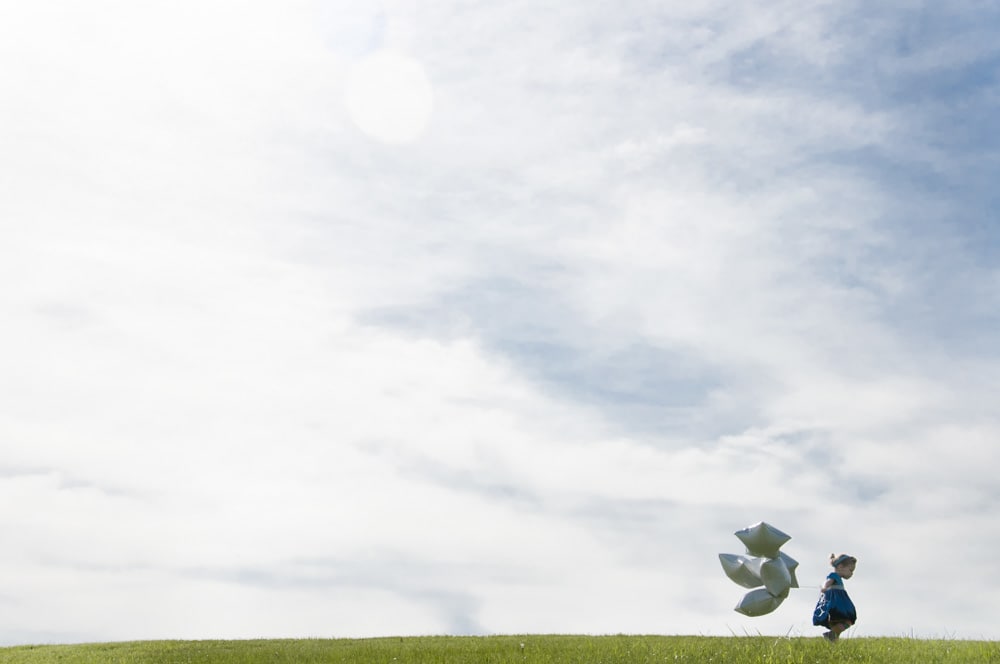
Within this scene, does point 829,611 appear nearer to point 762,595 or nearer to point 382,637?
point 762,595

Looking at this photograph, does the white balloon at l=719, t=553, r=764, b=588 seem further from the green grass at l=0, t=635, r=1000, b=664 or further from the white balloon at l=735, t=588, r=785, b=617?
the green grass at l=0, t=635, r=1000, b=664

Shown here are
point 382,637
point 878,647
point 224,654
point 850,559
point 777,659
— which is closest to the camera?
point 777,659

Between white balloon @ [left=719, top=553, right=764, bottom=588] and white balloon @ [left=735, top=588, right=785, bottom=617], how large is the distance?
16cm

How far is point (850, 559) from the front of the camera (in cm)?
1962

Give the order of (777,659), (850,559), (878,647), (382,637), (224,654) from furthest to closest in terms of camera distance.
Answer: (382,637) → (224,654) → (850,559) → (878,647) → (777,659)

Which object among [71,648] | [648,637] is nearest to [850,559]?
[648,637]

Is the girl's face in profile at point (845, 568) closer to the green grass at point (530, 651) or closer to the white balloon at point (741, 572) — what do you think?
the green grass at point (530, 651)

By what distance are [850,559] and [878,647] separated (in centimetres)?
177

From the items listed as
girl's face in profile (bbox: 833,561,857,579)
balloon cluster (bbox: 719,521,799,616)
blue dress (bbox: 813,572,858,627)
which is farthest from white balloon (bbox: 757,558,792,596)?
girl's face in profile (bbox: 833,561,857,579)

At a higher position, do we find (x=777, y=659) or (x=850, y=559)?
(x=850, y=559)

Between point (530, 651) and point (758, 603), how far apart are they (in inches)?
168

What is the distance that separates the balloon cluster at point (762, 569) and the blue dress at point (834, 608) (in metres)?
0.63

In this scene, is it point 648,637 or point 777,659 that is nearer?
point 777,659

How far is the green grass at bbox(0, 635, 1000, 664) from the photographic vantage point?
17.5 m
